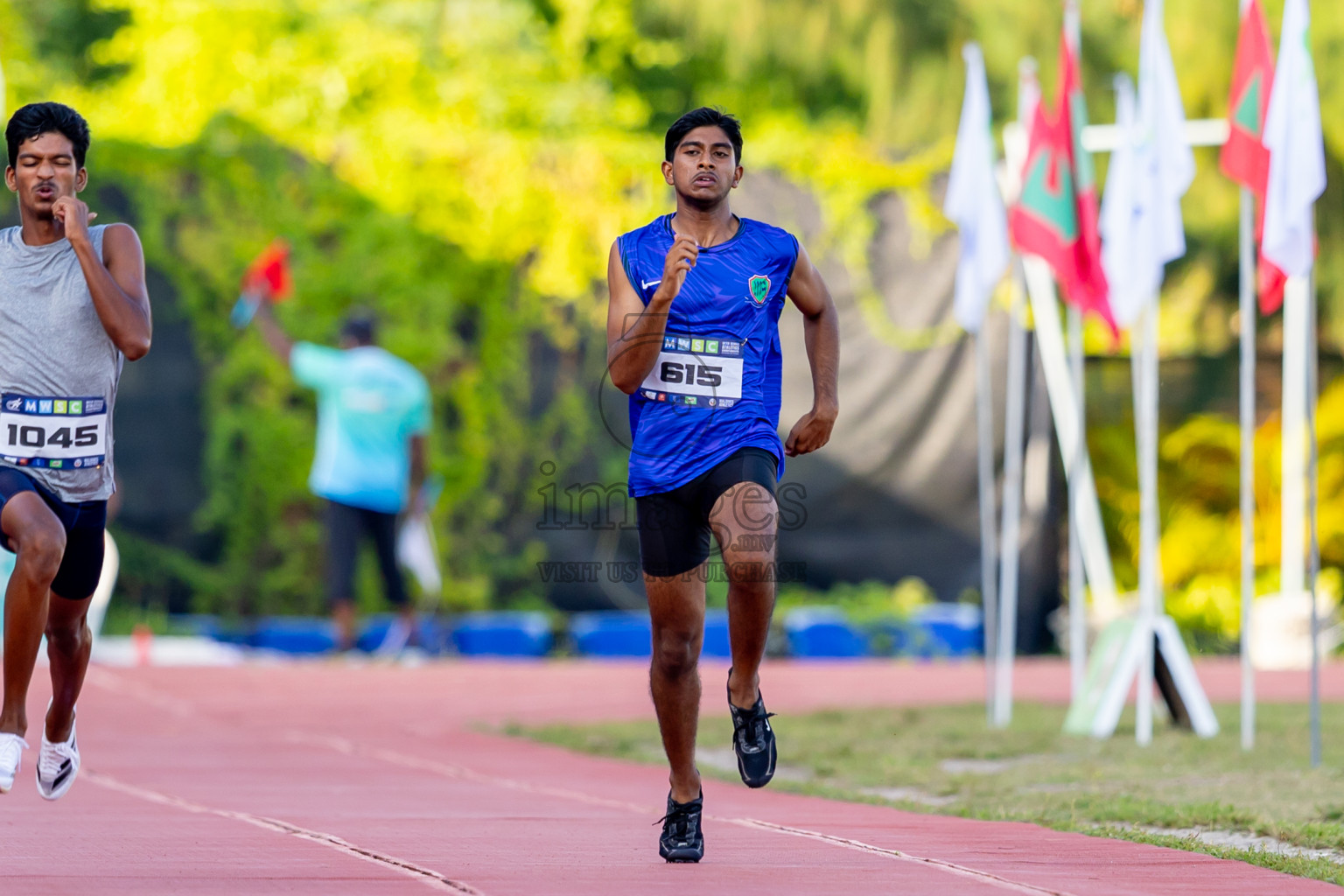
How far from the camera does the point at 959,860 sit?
4.87m

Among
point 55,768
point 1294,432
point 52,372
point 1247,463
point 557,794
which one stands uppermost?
point 1294,432

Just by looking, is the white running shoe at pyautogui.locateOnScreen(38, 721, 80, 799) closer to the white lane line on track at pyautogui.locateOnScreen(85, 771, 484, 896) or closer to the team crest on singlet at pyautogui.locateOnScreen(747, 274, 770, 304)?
the white lane line on track at pyautogui.locateOnScreen(85, 771, 484, 896)

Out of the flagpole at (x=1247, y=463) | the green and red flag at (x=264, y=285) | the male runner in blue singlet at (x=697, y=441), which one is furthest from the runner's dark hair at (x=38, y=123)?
the green and red flag at (x=264, y=285)

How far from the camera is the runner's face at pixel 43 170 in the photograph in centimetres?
512

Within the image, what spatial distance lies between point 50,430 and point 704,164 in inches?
72.9

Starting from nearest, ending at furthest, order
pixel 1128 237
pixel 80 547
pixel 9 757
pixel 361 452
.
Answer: pixel 9 757 → pixel 80 547 → pixel 1128 237 → pixel 361 452

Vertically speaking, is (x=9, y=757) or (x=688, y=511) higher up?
(x=688, y=511)

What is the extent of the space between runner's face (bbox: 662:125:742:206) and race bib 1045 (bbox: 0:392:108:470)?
1.68m

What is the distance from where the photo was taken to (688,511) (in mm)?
4887

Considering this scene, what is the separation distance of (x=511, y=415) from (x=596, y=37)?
7284 millimetres

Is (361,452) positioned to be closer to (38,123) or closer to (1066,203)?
(1066,203)

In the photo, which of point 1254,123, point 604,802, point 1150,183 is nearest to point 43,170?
point 604,802

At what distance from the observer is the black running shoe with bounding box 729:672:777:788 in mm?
4840

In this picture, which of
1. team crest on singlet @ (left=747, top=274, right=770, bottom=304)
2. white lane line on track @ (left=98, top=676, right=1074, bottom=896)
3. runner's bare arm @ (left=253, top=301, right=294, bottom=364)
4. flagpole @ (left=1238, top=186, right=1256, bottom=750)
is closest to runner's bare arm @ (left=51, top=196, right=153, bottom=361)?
team crest on singlet @ (left=747, top=274, right=770, bottom=304)
